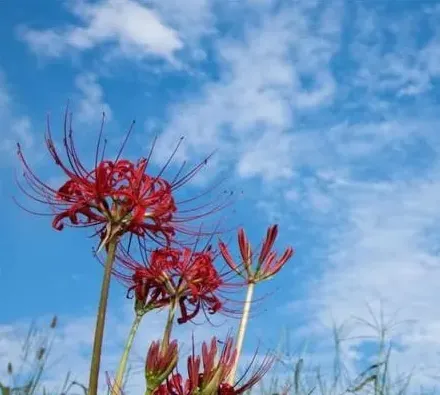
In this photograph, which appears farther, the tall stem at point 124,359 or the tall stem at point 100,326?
the tall stem at point 124,359

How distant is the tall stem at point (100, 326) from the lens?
2385mm

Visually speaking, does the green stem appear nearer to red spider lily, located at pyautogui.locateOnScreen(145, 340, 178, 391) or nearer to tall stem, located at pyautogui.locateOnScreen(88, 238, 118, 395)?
red spider lily, located at pyautogui.locateOnScreen(145, 340, 178, 391)

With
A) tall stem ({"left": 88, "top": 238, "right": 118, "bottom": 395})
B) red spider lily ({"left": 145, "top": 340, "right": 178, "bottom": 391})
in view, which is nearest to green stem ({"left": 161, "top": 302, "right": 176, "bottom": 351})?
red spider lily ({"left": 145, "top": 340, "right": 178, "bottom": 391})

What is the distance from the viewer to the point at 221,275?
293cm

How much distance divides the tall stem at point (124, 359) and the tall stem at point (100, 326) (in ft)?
0.71

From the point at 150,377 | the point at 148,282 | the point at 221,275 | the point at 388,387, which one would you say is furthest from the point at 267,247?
the point at 388,387

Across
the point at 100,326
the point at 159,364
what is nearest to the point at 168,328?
the point at 159,364

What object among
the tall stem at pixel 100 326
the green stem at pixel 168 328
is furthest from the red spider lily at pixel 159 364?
the tall stem at pixel 100 326

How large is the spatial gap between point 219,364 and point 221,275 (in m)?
0.41

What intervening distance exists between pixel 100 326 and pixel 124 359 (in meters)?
0.25

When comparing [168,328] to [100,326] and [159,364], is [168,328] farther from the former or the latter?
[100,326]

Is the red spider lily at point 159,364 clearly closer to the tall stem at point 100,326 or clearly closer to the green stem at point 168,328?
the green stem at point 168,328

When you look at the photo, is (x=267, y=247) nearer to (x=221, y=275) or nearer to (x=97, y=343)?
(x=221, y=275)

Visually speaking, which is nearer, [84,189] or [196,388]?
[196,388]
